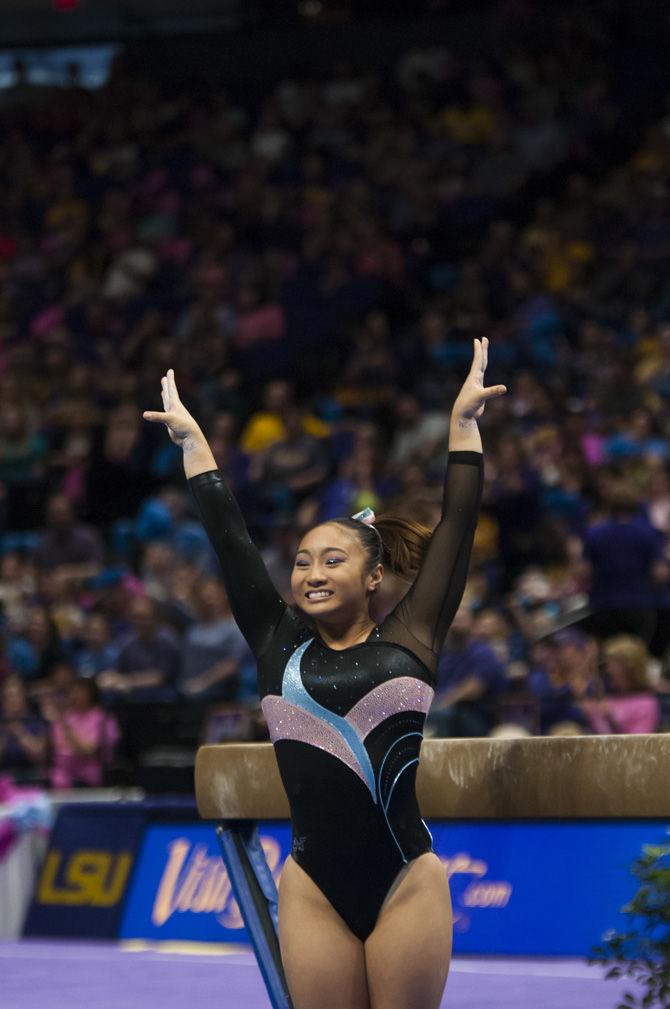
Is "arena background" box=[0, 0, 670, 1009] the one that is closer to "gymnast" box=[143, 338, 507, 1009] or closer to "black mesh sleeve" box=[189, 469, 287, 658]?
"gymnast" box=[143, 338, 507, 1009]

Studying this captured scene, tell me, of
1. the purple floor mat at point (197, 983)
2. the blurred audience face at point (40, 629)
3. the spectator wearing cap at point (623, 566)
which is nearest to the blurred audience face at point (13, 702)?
the blurred audience face at point (40, 629)

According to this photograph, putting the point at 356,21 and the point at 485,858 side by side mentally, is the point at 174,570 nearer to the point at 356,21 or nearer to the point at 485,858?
the point at 485,858

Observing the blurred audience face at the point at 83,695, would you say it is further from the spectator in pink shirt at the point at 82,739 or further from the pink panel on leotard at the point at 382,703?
the pink panel on leotard at the point at 382,703

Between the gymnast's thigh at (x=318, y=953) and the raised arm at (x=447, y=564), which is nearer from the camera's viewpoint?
the gymnast's thigh at (x=318, y=953)

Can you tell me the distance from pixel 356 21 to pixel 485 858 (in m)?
11.6

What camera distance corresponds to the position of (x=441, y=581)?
11.0ft

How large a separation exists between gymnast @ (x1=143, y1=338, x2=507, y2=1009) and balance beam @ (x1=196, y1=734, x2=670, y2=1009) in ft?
2.08

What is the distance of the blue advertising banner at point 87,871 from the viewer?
7664 mm

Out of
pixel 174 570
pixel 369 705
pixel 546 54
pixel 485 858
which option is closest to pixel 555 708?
pixel 485 858

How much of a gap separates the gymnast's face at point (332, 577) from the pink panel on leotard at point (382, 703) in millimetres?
186

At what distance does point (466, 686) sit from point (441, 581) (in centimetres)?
515

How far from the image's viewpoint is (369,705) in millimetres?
3260

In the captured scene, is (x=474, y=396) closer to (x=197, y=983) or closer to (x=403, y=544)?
(x=403, y=544)

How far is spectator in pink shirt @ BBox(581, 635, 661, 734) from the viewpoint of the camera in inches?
295
